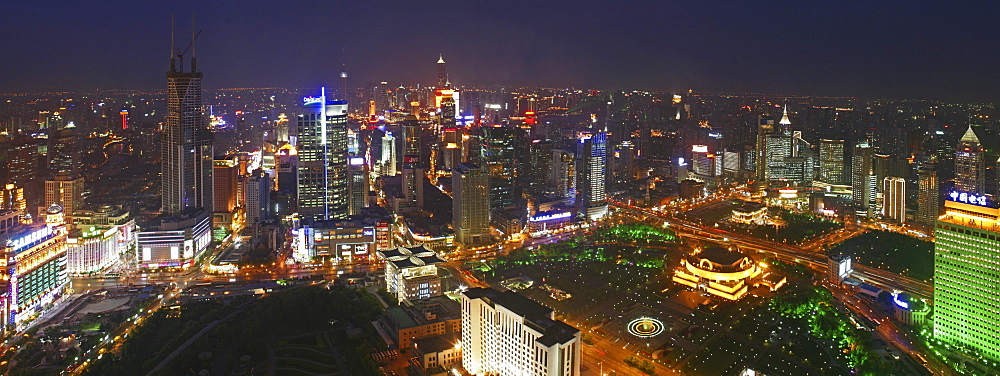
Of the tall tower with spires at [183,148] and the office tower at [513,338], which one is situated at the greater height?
the tall tower with spires at [183,148]

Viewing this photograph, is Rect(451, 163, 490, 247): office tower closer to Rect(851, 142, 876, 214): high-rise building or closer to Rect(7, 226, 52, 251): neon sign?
Rect(7, 226, 52, 251): neon sign

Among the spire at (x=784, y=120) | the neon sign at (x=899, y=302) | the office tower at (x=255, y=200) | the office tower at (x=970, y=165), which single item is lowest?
the neon sign at (x=899, y=302)

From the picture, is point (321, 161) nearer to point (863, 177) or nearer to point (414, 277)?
point (414, 277)

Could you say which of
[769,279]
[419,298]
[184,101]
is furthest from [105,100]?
[769,279]

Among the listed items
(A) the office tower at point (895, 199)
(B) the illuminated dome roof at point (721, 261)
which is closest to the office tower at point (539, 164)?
(B) the illuminated dome roof at point (721, 261)

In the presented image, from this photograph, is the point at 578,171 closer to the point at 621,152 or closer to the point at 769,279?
the point at 621,152

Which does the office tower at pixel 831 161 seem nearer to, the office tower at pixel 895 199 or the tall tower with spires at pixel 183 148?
the office tower at pixel 895 199
